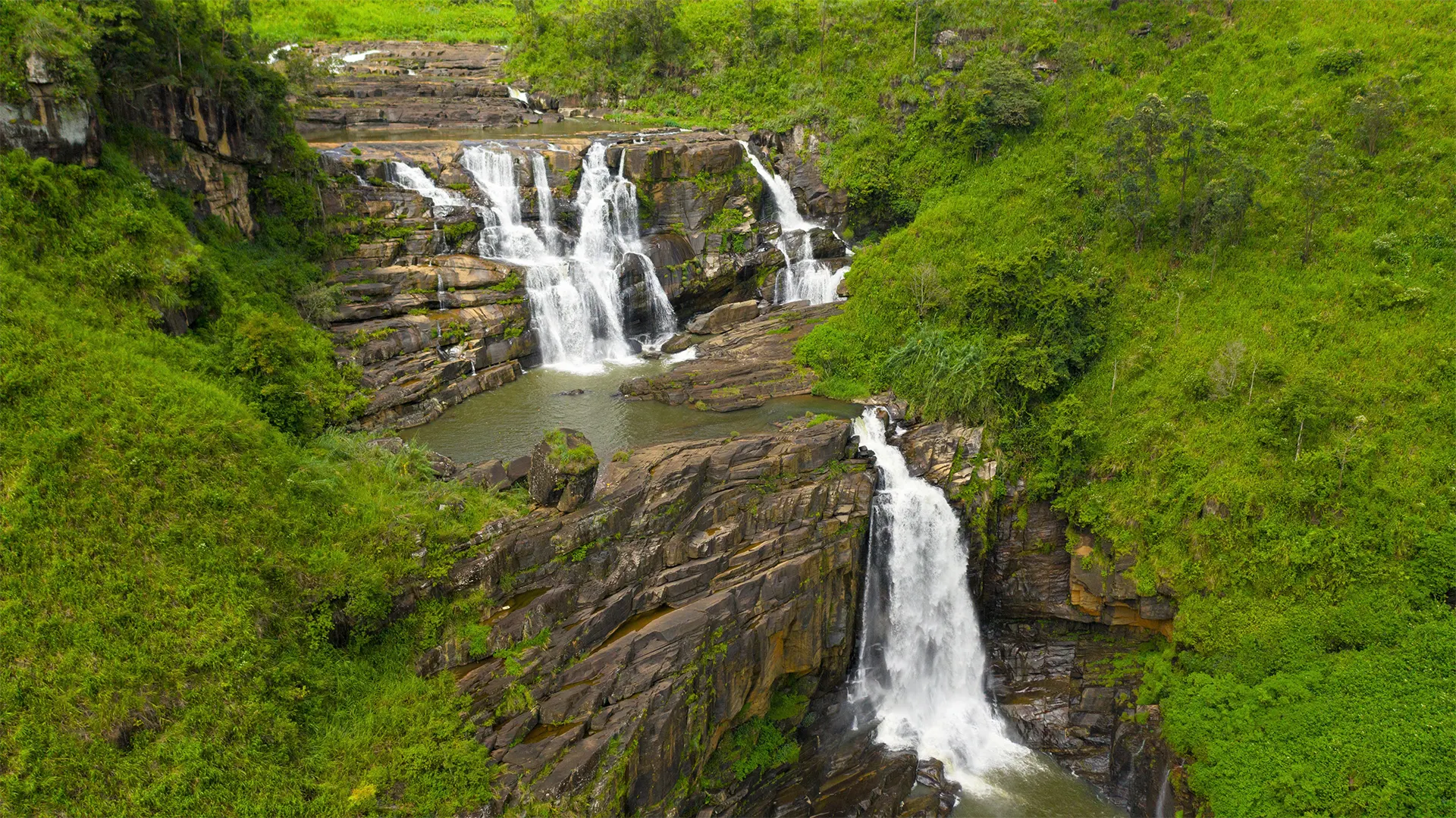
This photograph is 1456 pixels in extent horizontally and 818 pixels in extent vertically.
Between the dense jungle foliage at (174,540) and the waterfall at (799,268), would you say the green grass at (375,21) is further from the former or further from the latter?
the dense jungle foliage at (174,540)

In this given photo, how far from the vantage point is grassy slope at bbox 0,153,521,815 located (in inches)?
492

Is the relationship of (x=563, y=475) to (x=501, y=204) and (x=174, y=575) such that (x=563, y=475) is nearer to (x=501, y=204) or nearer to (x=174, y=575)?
(x=174, y=575)

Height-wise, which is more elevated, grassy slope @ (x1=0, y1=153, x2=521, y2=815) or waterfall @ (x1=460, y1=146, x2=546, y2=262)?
waterfall @ (x1=460, y1=146, x2=546, y2=262)

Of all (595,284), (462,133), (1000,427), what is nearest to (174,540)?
(595,284)

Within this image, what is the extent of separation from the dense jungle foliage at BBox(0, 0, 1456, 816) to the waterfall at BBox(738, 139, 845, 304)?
1.87 metres

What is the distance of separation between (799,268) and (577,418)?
609 inches

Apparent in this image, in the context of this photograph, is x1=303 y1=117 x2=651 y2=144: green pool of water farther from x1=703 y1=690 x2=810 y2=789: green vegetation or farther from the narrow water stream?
x1=703 y1=690 x2=810 y2=789: green vegetation

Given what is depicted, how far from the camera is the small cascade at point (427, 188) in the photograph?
30875 mm

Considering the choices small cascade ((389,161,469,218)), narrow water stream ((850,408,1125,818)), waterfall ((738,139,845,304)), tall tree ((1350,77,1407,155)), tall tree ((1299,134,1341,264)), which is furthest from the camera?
waterfall ((738,139,845,304))

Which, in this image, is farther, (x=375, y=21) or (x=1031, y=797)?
(x=375, y=21)

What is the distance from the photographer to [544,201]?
1296 inches

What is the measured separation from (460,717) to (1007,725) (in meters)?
14.6

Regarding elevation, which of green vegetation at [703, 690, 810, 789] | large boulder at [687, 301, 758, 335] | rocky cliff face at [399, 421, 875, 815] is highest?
large boulder at [687, 301, 758, 335]

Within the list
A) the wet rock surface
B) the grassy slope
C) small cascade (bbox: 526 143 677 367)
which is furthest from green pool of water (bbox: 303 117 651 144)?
the grassy slope
